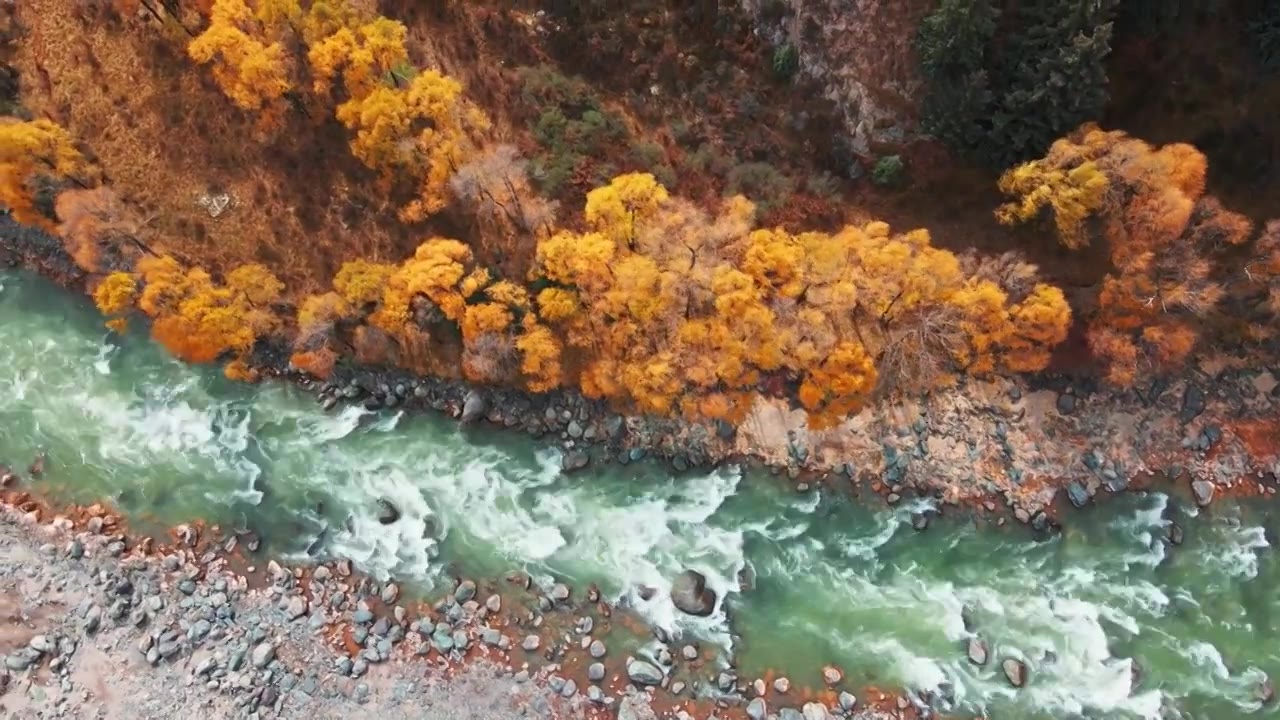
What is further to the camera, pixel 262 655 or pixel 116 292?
pixel 116 292

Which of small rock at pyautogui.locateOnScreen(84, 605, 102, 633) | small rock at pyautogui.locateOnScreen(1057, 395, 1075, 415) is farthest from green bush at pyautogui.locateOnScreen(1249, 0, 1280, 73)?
small rock at pyautogui.locateOnScreen(84, 605, 102, 633)

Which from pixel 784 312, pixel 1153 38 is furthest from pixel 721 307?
pixel 1153 38

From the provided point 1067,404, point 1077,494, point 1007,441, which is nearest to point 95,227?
point 1007,441

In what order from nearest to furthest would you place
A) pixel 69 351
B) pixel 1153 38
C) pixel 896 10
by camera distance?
pixel 1153 38 < pixel 896 10 < pixel 69 351

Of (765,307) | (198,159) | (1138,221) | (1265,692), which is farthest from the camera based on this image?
(198,159)

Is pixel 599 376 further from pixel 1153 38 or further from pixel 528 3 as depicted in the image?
pixel 1153 38

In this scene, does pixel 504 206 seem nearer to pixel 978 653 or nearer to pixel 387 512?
pixel 387 512
